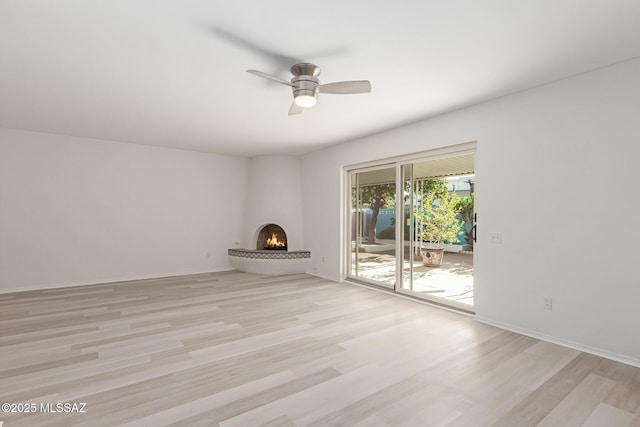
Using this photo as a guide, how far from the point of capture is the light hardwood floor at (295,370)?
6.02 feet

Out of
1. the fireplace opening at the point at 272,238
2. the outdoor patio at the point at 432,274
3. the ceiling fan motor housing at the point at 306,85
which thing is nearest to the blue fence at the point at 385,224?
the outdoor patio at the point at 432,274

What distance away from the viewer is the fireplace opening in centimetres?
682

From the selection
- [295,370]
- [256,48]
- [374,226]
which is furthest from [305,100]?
[374,226]

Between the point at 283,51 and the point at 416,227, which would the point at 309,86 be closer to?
the point at 283,51

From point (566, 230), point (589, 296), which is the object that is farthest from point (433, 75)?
point (589, 296)

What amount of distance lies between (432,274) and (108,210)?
18.9 ft

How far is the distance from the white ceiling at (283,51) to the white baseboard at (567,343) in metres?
2.45

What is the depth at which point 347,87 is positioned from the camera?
2.52m

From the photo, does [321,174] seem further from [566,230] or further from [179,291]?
[566,230]

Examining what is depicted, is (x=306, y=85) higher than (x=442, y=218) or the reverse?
higher

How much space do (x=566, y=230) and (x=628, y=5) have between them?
1.79 m

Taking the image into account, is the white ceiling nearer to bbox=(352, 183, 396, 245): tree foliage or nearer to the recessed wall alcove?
bbox=(352, 183, 396, 245): tree foliage

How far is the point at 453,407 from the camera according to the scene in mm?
1904

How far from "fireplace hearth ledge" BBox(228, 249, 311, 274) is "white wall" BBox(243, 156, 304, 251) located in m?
0.30
